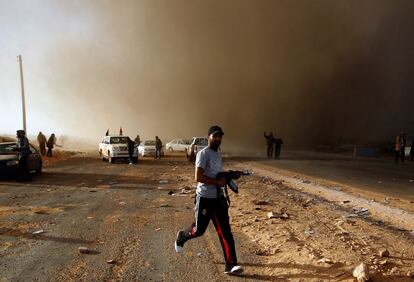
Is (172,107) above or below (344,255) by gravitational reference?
above

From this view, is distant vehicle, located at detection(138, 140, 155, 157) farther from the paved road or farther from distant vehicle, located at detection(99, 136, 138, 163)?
the paved road

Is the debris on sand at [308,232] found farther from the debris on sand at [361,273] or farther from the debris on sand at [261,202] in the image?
the debris on sand at [261,202]

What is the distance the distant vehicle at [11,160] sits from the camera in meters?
14.4

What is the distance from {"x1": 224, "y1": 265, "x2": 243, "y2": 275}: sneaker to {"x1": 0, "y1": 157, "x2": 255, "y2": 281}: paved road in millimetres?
76

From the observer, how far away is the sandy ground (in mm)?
4633

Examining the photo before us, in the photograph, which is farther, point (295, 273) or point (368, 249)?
point (368, 249)

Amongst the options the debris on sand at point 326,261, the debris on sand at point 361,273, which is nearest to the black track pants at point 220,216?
the debris on sand at point 326,261

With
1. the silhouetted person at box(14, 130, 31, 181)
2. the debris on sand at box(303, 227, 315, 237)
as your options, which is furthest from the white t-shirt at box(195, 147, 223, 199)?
the silhouetted person at box(14, 130, 31, 181)

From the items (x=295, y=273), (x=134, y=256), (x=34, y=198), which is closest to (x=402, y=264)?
(x=295, y=273)

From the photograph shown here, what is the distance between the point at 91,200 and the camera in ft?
33.7

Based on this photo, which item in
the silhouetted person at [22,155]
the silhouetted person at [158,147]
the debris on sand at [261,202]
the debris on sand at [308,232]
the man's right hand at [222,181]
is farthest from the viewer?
the silhouetted person at [158,147]

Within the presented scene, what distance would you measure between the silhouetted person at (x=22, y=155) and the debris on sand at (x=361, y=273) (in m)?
12.9

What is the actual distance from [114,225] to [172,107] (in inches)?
2605

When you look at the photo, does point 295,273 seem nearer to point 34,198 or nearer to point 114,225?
point 114,225
